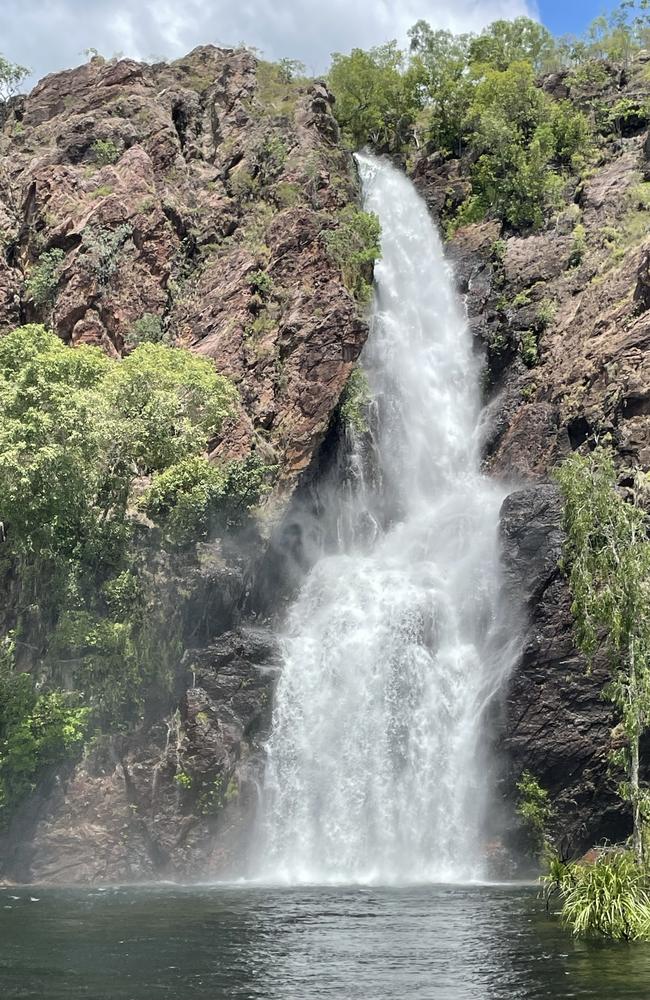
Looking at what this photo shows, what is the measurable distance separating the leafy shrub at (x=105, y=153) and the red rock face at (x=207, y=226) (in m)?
0.08

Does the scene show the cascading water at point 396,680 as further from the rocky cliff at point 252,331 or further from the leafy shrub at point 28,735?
the leafy shrub at point 28,735

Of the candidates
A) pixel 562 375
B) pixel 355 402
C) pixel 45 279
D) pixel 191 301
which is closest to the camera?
pixel 562 375

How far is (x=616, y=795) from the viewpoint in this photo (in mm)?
34750

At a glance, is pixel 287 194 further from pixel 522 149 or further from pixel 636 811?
pixel 636 811

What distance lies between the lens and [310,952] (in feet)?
64.3

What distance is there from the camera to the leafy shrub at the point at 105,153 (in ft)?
199

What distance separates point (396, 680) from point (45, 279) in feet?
105

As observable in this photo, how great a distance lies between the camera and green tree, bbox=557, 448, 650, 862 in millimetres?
23422

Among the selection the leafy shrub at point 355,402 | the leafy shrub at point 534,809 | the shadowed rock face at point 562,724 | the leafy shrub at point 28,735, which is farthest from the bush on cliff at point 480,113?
the leafy shrub at point 28,735

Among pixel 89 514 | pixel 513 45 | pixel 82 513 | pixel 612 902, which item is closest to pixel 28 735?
pixel 82 513

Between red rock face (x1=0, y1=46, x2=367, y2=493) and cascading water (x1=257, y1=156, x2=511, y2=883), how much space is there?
6335 mm

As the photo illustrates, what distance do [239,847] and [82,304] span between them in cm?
3106

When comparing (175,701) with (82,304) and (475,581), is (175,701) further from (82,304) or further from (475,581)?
(82,304)

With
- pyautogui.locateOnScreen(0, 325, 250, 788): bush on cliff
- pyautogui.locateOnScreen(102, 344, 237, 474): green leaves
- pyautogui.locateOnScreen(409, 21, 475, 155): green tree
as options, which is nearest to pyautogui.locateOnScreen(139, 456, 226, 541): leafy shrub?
pyautogui.locateOnScreen(0, 325, 250, 788): bush on cliff
